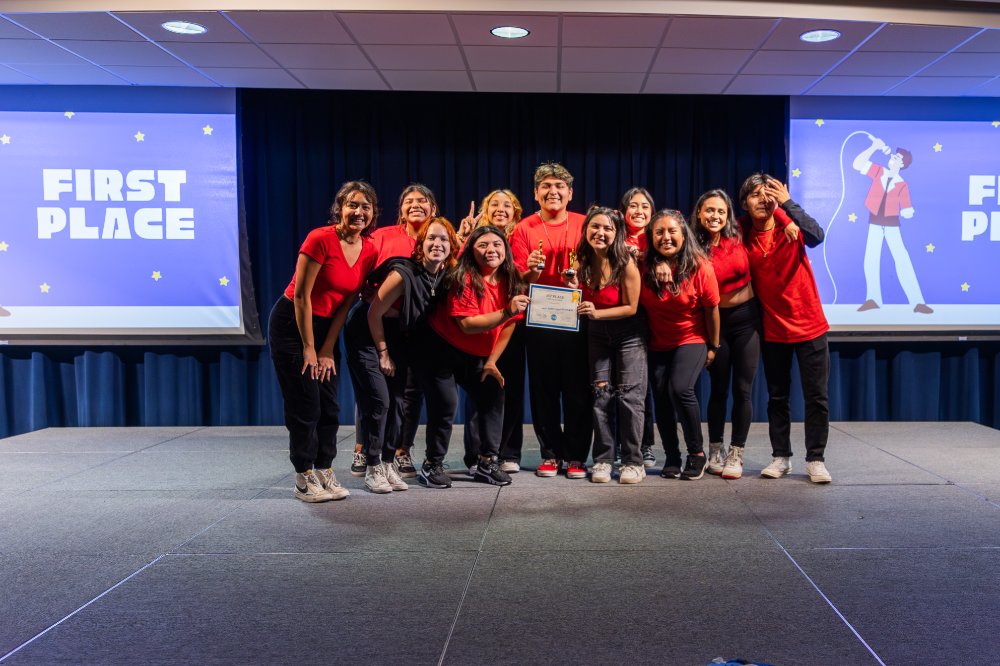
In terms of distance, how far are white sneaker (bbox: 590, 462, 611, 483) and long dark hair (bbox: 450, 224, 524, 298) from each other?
0.92 metres

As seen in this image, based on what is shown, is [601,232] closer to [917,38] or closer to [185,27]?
[917,38]

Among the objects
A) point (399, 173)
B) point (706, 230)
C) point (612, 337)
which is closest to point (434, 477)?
point (612, 337)

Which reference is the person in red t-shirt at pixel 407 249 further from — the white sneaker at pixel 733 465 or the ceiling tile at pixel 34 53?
the ceiling tile at pixel 34 53

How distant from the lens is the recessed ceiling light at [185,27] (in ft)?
14.6

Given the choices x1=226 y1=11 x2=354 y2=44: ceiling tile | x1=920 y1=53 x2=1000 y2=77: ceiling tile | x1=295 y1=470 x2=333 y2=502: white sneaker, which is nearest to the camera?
x1=295 y1=470 x2=333 y2=502: white sneaker

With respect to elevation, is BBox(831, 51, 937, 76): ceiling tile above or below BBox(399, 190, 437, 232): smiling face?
above

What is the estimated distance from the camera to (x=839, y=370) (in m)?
6.04

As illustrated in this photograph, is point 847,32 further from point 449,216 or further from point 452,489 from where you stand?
point 452,489

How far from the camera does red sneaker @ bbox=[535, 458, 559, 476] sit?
13.0 ft

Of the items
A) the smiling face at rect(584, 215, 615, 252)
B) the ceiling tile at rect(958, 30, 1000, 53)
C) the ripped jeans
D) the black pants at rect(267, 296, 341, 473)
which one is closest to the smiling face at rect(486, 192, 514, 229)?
the smiling face at rect(584, 215, 615, 252)

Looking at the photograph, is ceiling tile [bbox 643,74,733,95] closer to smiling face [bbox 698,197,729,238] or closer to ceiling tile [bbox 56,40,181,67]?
smiling face [bbox 698,197,729,238]

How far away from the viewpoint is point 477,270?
3.62 metres

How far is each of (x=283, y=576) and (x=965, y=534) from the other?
2.42 metres

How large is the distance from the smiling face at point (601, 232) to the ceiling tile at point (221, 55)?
8.34ft
